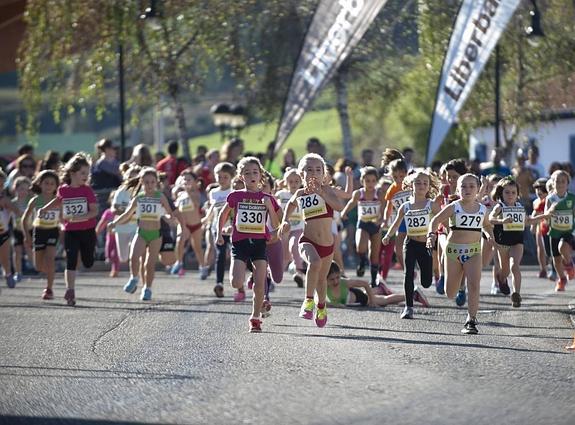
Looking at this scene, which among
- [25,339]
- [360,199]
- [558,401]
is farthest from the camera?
[360,199]

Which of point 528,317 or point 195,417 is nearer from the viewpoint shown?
point 195,417

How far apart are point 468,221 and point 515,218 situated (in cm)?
323

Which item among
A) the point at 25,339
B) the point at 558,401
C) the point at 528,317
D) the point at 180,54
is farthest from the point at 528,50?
the point at 558,401

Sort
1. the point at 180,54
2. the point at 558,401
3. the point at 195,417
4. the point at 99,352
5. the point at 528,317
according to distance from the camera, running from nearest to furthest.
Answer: the point at 195,417 < the point at 558,401 < the point at 99,352 < the point at 528,317 < the point at 180,54

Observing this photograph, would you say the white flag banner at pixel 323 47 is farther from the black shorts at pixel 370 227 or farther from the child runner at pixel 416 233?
the child runner at pixel 416 233

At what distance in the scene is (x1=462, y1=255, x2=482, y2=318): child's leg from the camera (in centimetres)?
1405

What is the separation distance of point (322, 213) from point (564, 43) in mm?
20706

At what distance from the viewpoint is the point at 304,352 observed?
40.6 feet

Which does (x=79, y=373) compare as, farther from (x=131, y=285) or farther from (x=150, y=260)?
(x=131, y=285)

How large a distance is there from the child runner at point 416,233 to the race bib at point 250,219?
196 centimetres

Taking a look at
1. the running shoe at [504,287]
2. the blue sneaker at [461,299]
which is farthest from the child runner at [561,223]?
the blue sneaker at [461,299]

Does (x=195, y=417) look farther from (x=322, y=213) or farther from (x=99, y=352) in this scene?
(x=322, y=213)

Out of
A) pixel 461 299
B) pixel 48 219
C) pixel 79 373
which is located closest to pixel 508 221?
pixel 461 299

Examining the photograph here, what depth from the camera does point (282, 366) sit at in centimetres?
1141
